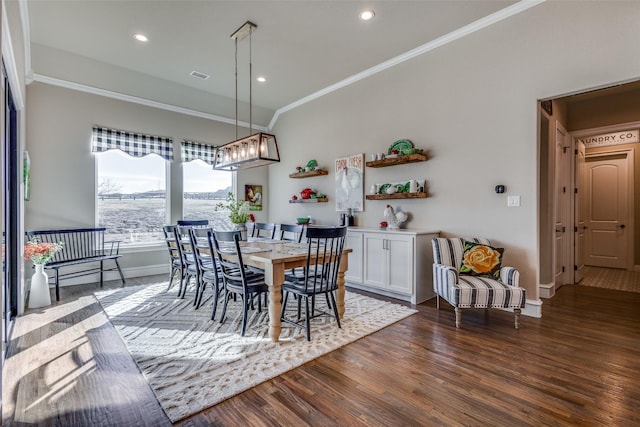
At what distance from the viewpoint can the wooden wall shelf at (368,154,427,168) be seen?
4.18 m

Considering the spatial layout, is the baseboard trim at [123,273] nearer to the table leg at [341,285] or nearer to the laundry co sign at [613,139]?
the table leg at [341,285]

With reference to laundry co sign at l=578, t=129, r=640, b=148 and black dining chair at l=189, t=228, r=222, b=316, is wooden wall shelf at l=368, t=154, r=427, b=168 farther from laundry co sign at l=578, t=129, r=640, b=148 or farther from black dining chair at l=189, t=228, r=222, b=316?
laundry co sign at l=578, t=129, r=640, b=148

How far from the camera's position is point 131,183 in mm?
5336

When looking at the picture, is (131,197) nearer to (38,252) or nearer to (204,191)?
(204,191)

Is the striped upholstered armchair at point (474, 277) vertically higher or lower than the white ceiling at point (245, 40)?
lower

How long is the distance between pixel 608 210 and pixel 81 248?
9.11 meters

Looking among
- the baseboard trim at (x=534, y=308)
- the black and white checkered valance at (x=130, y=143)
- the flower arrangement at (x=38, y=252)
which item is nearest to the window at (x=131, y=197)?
the black and white checkered valance at (x=130, y=143)

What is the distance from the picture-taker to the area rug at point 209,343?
206 centimetres

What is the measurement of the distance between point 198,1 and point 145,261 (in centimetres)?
409

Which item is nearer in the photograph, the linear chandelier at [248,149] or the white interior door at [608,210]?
the linear chandelier at [248,149]

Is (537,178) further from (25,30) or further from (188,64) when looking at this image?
(25,30)

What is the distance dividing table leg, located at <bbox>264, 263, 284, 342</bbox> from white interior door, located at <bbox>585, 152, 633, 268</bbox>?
6577 millimetres

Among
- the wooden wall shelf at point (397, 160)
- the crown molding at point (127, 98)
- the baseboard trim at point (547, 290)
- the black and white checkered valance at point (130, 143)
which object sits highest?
the crown molding at point (127, 98)

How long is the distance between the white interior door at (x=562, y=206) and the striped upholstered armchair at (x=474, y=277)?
1.69 meters
